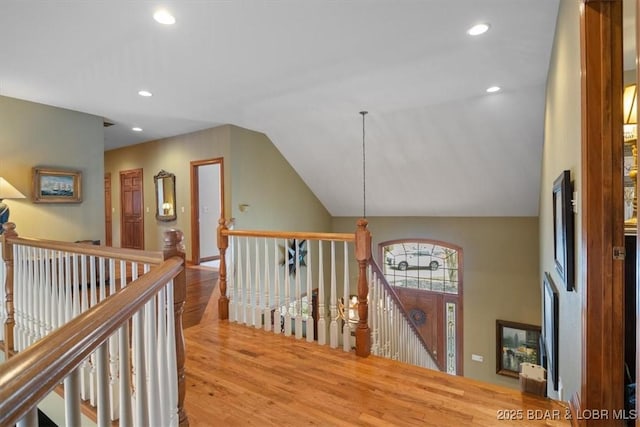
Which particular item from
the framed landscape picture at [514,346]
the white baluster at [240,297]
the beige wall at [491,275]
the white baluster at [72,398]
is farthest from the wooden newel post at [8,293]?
the framed landscape picture at [514,346]

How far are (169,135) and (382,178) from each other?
418 centimetres

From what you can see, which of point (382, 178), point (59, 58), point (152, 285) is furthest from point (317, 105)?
point (152, 285)

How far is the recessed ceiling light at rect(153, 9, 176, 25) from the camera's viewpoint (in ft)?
8.04

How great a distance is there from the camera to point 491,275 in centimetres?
669

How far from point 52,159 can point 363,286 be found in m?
4.64

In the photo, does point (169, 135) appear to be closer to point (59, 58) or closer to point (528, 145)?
point (59, 58)

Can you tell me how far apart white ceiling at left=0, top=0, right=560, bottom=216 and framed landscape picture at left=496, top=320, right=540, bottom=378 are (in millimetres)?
2199

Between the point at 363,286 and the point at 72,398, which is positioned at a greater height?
the point at 72,398

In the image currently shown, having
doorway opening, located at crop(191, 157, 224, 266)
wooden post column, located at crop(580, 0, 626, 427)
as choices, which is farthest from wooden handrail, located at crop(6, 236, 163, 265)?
doorway opening, located at crop(191, 157, 224, 266)

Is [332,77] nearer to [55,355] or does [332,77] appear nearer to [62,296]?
[62,296]

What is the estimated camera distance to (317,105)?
4629 millimetres

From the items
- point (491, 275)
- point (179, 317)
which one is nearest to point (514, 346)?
point (491, 275)

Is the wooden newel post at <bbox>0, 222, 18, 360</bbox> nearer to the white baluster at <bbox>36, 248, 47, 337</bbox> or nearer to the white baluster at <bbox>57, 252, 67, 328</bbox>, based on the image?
the white baluster at <bbox>36, 248, 47, 337</bbox>

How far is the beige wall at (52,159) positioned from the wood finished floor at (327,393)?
10.6 feet
